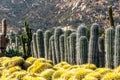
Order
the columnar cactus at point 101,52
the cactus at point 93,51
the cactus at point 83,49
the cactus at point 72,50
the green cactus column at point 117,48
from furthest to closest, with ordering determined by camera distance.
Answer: the cactus at point 72,50
the columnar cactus at point 101,52
the cactus at point 83,49
the cactus at point 93,51
the green cactus column at point 117,48

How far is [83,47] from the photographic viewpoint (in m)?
21.0

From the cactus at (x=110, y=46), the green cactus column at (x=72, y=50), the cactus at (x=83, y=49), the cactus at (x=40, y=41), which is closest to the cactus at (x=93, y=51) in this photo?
the cactus at (x=83, y=49)

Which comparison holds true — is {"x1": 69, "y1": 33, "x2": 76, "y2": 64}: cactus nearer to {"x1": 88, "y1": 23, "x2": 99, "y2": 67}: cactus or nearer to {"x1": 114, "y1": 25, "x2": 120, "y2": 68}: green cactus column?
{"x1": 88, "y1": 23, "x2": 99, "y2": 67}: cactus

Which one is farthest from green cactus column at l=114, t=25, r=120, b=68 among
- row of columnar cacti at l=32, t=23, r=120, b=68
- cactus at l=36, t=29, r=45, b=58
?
cactus at l=36, t=29, r=45, b=58

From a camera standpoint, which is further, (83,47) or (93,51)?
(83,47)

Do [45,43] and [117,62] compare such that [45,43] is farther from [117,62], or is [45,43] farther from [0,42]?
[117,62]

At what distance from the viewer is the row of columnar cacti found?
66.6 ft

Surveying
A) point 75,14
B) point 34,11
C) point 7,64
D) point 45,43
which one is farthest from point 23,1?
point 7,64

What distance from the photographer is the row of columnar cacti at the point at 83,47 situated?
20.3 m

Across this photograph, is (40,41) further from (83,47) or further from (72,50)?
(83,47)

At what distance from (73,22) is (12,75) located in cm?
13640

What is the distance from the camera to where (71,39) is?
23141 mm

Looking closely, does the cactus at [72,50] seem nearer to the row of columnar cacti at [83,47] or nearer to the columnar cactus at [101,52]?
the row of columnar cacti at [83,47]

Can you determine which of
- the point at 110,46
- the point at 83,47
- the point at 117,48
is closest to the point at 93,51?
the point at 83,47
